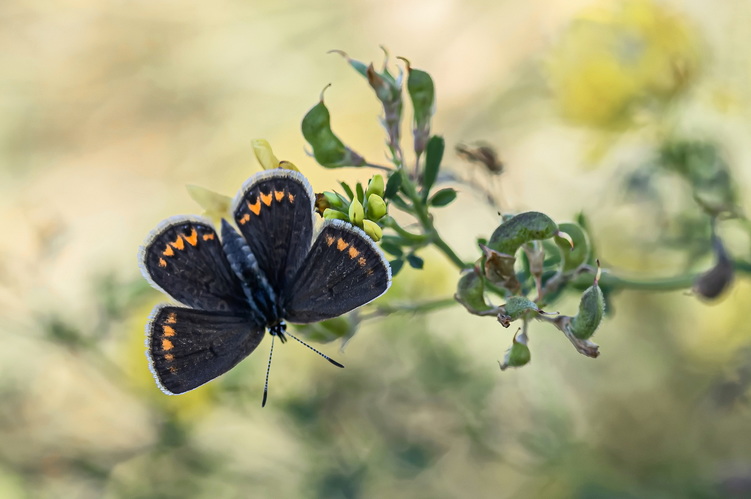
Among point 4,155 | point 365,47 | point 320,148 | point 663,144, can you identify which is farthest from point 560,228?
point 4,155

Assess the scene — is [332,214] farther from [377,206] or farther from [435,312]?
[435,312]

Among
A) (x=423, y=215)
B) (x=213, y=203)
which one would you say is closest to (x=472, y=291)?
(x=423, y=215)

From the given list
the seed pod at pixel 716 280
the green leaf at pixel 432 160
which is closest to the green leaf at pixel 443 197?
the green leaf at pixel 432 160

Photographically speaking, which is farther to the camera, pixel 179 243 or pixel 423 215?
pixel 179 243

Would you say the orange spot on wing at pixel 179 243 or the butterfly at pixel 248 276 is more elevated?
the orange spot on wing at pixel 179 243

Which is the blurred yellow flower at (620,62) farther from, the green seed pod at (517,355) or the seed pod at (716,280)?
the green seed pod at (517,355)

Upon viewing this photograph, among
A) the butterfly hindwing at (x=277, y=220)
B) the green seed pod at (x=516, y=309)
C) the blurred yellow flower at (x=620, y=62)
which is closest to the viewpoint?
the green seed pod at (x=516, y=309)

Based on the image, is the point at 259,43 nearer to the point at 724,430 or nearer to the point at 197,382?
the point at 724,430

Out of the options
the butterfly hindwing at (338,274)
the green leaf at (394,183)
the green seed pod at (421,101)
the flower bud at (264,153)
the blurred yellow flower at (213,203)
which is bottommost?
the butterfly hindwing at (338,274)
